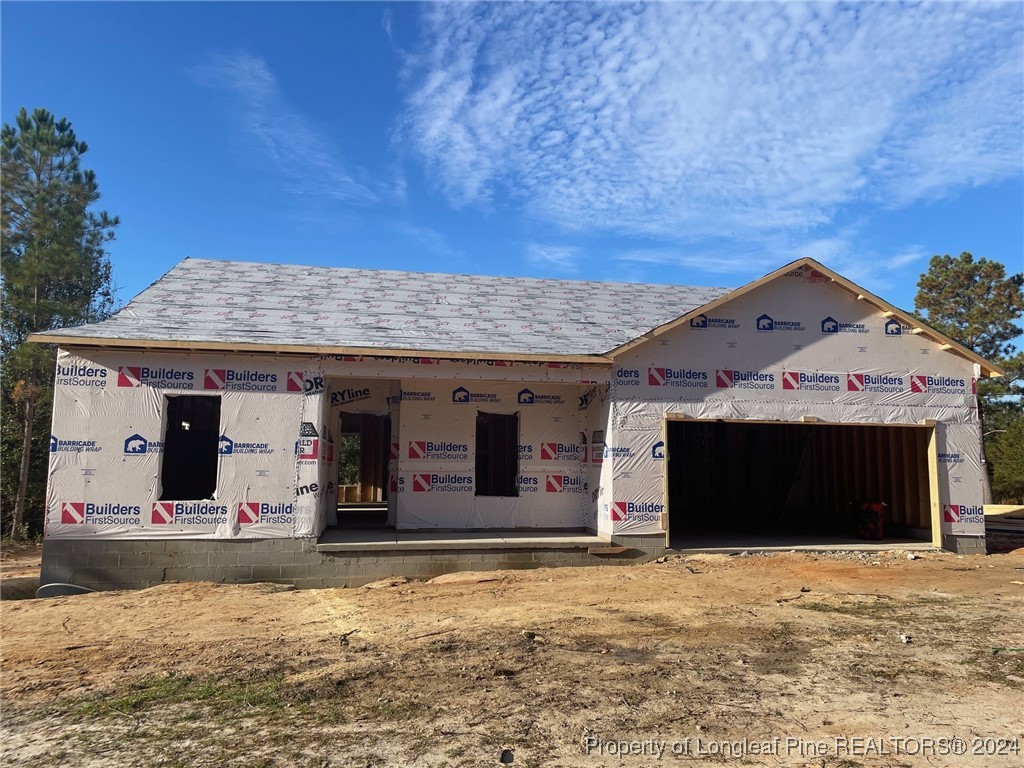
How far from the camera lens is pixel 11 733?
4.71 meters

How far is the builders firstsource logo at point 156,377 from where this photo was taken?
10031mm

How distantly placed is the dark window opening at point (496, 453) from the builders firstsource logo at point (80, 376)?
649cm

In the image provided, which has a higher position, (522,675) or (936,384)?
(936,384)

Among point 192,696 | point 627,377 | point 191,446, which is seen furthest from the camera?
point 191,446

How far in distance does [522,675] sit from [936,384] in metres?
10.7

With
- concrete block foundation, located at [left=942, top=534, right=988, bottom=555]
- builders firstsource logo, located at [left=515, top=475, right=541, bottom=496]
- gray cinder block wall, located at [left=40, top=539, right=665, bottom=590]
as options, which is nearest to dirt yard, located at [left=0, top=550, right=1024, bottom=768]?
gray cinder block wall, located at [left=40, top=539, right=665, bottom=590]

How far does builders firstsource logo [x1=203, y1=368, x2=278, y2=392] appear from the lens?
33.5 ft

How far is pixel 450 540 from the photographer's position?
10898mm

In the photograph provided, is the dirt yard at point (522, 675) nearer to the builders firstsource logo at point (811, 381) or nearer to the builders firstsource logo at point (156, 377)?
the builders firstsource logo at point (156, 377)

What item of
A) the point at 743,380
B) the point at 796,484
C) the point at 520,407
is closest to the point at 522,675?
the point at 520,407

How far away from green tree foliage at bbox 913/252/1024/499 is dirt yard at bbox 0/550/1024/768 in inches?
960

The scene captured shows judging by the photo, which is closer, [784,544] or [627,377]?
[627,377]

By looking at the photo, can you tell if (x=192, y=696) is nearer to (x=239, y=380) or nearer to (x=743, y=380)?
(x=239, y=380)

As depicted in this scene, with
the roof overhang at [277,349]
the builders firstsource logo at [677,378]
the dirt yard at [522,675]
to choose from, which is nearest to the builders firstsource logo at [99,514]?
the dirt yard at [522,675]
